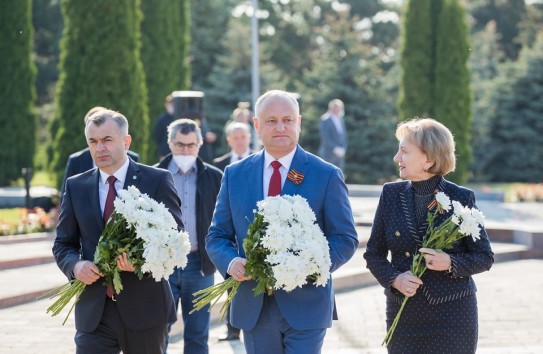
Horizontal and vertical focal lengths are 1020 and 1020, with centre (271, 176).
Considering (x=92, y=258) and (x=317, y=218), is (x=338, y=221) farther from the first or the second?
(x=92, y=258)

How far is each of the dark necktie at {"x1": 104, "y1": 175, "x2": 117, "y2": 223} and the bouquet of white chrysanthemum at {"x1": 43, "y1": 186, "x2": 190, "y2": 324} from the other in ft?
0.96

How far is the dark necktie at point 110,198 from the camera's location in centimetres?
594

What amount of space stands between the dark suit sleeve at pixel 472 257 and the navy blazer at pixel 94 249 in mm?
1690

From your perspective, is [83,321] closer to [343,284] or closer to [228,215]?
[228,215]

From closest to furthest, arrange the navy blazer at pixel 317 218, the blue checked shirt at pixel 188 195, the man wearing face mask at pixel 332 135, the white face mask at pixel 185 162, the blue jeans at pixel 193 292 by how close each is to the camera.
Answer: the navy blazer at pixel 317 218, the blue jeans at pixel 193 292, the blue checked shirt at pixel 188 195, the white face mask at pixel 185 162, the man wearing face mask at pixel 332 135

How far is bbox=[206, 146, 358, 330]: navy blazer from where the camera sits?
534 centimetres

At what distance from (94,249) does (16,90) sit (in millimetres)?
24219

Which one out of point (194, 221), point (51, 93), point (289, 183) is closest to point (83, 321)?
point (289, 183)

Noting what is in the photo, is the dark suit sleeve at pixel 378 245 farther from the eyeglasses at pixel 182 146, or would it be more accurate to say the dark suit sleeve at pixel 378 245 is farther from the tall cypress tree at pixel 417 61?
the tall cypress tree at pixel 417 61

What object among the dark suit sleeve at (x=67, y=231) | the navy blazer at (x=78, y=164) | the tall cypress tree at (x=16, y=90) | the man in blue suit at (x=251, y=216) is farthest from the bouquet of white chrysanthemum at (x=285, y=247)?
the tall cypress tree at (x=16, y=90)

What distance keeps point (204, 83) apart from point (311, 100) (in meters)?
8.10

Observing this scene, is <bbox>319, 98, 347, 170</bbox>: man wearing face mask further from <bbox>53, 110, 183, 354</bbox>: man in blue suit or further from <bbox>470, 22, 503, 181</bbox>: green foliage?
<bbox>53, 110, 183, 354</bbox>: man in blue suit

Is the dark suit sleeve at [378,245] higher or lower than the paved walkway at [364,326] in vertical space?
higher

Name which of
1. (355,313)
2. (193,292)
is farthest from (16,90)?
(193,292)
